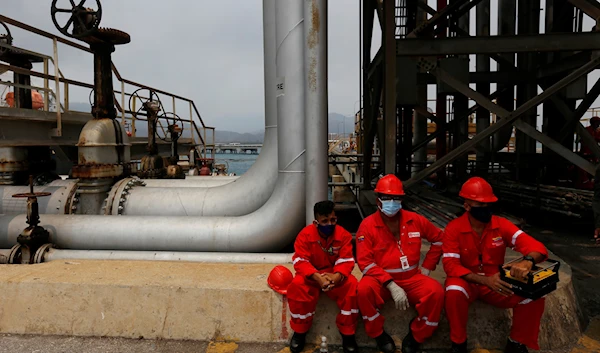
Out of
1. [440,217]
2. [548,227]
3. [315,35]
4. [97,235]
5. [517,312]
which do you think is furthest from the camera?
[548,227]

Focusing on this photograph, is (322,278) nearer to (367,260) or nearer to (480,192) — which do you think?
(367,260)

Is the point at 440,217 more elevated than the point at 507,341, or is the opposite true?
the point at 440,217

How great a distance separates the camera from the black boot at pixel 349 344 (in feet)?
9.49

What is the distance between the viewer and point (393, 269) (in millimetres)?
2932

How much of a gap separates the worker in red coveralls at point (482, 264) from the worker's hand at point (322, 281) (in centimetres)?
89

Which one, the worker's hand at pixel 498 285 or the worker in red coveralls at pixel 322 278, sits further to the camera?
the worker in red coveralls at pixel 322 278

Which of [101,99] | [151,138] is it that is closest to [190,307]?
[101,99]

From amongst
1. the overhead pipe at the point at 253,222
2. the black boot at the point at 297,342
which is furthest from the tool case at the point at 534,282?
the overhead pipe at the point at 253,222

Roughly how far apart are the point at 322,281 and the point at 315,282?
0.40ft

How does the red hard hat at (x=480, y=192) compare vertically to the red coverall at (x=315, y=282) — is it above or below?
above

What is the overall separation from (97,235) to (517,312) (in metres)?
4.30

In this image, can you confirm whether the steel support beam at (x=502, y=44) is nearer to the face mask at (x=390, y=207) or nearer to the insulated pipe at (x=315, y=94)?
the insulated pipe at (x=315, y=94)

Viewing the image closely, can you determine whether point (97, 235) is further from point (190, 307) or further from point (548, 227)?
point (548, 227)

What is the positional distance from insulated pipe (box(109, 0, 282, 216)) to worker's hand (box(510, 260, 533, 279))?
295cm
